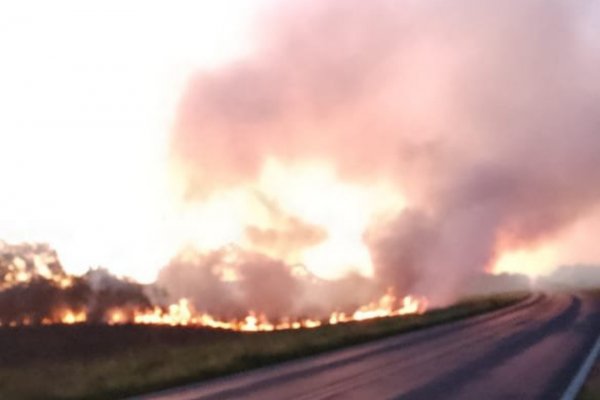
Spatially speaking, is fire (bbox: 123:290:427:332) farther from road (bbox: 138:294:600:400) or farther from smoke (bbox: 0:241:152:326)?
road (bbox: 138:294:600:400)

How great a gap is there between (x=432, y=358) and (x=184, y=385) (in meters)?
9.13

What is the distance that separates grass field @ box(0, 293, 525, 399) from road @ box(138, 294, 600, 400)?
964 millimetres

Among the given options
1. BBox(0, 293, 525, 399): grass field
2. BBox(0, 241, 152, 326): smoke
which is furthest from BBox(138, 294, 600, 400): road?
BBox(0, 241, 152, 326): smoke

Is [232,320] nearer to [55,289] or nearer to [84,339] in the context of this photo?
[55,289]

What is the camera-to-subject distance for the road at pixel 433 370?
64.7ft

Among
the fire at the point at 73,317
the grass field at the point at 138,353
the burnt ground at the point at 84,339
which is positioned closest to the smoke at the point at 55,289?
the fire at the point at 73,317

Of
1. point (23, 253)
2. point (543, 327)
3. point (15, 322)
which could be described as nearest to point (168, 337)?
point (15, 322)

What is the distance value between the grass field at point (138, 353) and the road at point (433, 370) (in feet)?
3.16

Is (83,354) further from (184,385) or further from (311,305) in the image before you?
(311,305)

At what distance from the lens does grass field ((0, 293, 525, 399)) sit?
20531 mm

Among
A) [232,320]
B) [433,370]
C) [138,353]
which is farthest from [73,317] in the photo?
[433,370]

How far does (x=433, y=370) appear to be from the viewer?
Answer: 24.7 metres

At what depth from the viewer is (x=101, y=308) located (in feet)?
161

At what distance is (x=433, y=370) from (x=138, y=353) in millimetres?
10055
